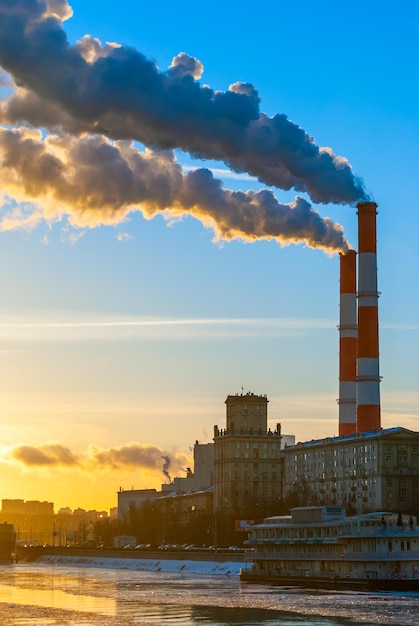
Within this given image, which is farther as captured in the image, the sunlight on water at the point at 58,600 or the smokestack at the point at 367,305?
the smokestack at the point at 367,305

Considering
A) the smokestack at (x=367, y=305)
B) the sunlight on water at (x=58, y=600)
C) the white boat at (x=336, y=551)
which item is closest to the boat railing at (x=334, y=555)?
the white boat at (x=336, y=551)

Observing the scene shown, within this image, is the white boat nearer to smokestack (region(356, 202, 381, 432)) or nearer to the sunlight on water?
the sunlight on water

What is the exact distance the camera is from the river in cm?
9619

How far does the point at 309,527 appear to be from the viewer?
139750 millimetres

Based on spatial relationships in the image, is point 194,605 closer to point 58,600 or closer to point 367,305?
point 58,600

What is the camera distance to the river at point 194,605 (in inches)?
3787

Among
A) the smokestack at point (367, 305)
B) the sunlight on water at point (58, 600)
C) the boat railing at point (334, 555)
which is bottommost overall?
the sunlight on water at point (58, 600)

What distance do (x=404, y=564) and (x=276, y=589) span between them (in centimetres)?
1460

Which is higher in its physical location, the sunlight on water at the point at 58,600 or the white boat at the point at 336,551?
the white boat at the point at 336,551

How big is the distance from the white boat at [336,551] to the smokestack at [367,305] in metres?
34.9

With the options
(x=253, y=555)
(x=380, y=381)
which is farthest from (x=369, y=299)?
(x=253, y=555)

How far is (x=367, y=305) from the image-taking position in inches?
7082

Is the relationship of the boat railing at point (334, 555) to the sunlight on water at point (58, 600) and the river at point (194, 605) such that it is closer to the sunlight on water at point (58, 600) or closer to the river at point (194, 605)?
the river at point (194, 605)

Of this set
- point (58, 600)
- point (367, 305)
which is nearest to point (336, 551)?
point (58, 600)
